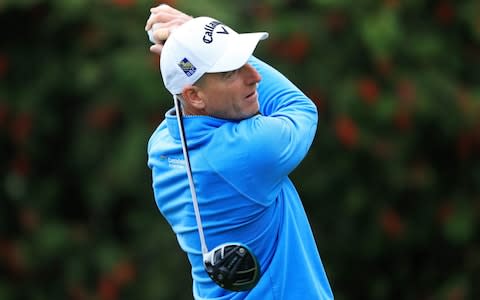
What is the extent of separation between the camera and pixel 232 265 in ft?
10.2

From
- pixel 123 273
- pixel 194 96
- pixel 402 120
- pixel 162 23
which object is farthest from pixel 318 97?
pixel 194 96

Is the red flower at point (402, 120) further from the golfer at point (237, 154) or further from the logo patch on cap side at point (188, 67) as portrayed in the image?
the logo patch on cap side at point (188, 67)

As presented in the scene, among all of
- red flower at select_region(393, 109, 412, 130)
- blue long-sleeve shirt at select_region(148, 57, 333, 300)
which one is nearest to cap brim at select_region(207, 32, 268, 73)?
blue long-sleeve shirt at select_region(148, 57, 333, 300)

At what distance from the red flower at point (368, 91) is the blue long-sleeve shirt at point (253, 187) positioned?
13.9 ft

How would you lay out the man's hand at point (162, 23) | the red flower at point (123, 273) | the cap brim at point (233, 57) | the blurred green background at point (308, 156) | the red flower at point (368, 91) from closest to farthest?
the cap brim at point (233, 57) → the man's hand at point (162, 23) → the red flower at point (368, 91) → the blurred green background at point (308, 156) → the red flower at point (123, 273)

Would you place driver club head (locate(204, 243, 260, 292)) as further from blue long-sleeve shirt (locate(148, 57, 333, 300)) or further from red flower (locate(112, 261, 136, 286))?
red flower (locate(112, 261, 136, 286))

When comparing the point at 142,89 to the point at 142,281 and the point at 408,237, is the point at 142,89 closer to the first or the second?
the point at 142,281

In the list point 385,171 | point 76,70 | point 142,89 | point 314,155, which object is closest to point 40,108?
point 76,70

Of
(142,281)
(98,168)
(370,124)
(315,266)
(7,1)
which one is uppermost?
(315,266)

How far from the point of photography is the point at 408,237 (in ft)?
27.2

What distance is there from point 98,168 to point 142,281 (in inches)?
34.7

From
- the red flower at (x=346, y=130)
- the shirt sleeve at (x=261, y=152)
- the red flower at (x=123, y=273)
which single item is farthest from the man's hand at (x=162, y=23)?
the red flower at (x=123, y=273)

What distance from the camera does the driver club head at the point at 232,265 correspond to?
311cm

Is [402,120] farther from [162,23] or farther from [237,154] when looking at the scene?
[237,154]
